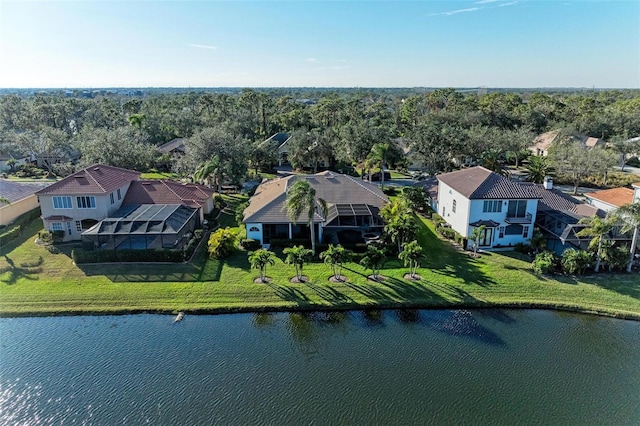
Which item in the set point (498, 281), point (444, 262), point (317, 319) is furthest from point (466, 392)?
point (444, 262)

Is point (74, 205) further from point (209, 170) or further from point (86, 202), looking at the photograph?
point (209, 170)

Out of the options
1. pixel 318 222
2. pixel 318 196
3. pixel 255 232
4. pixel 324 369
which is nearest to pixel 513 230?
pixel 318 222

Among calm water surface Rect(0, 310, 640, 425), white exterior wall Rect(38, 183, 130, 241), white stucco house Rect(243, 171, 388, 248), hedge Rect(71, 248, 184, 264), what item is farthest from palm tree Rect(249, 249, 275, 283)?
white exterior wall Rect(38, 183, 130, 241)

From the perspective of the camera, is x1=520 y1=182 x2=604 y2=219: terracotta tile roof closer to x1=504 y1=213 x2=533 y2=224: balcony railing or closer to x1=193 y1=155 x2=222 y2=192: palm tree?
x1=504 y1=213 x2=533 y2=224: balcony railing

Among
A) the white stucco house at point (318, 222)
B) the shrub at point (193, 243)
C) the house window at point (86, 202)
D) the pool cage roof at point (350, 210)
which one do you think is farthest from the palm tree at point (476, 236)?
the house window at point (86, 202)

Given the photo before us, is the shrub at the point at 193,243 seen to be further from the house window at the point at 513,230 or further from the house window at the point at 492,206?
the house window at the point at 513,230
